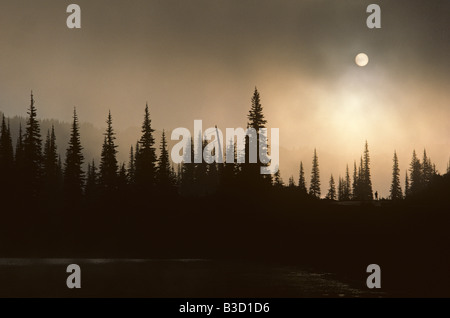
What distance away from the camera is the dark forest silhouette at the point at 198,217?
193 ft

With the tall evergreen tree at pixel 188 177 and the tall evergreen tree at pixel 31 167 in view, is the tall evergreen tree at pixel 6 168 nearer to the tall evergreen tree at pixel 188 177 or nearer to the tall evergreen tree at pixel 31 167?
the tall evergreen tree at pixel 31 167

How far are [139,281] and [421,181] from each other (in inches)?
5650

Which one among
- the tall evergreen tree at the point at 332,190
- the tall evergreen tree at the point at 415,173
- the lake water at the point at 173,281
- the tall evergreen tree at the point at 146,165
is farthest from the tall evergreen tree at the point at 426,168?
the lake water at the point at 173,281

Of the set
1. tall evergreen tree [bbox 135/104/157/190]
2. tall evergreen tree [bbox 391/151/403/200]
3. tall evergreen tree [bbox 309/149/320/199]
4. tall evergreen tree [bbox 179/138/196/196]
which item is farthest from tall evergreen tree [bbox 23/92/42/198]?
tall evergreen tree [bbox 391/151/403/200]

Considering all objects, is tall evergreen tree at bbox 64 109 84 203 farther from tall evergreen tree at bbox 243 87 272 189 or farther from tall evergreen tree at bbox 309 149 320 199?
tall evergreen tree at bbox 309 149 320 199

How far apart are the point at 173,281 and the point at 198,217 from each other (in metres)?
39.6

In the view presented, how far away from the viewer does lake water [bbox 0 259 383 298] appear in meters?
36.2

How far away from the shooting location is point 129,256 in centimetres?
7000

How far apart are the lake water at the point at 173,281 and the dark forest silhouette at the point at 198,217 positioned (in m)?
8.12

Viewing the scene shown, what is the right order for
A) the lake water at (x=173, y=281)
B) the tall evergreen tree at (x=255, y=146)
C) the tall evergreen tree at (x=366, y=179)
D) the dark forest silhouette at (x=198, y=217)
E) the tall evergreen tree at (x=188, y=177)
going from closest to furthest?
the lake water at (x=173, y=281)
the dark forest silhouette at (x=198, y=217)
the tall evergreen tree at (x=255, y=146)
the tall evergreen tree at (x=188, y=177)
the tall evergreen tree at (x=366, y=179)

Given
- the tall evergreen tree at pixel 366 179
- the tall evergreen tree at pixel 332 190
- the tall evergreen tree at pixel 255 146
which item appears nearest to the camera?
the tall evergreen tree at pixel 255 146
